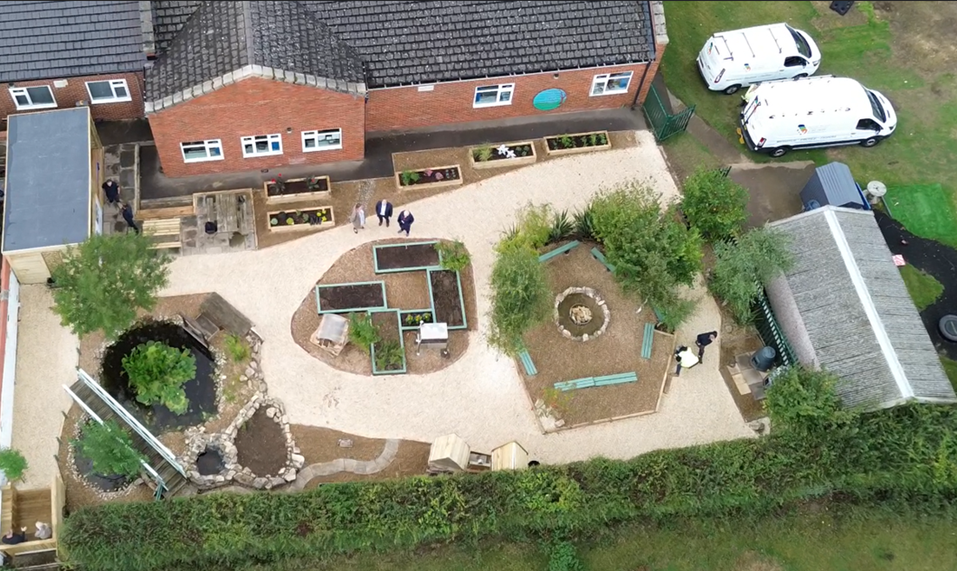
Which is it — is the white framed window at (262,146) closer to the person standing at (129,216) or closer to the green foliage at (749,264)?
the person standing at (129,216)

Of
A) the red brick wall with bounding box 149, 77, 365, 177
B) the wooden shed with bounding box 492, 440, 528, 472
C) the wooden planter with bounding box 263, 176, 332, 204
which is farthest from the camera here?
the wooden planter with bounding box 263, 176, 332, 204

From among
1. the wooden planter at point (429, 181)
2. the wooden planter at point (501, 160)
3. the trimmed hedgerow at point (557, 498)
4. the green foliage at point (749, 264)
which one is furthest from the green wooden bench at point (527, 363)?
the wooden planter at point (501, 160)

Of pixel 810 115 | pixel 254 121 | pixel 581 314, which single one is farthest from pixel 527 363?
pixel 810 115

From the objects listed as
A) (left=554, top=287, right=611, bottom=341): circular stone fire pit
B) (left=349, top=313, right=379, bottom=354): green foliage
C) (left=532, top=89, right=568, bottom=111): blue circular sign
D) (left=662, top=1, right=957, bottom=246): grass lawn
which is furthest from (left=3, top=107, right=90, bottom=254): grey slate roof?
(left=662, top=1, right=957, bottom=246): grass lawn

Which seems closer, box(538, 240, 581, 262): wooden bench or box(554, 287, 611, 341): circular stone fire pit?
box(554, 287, 611, 341): circular stone fire pit

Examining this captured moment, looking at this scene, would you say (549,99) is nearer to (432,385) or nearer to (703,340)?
(703,340)

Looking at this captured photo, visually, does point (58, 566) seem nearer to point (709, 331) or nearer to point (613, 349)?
point (613, 349)

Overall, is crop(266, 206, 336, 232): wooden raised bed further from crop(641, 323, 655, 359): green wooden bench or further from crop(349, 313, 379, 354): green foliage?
crop(641, 323, 655, 359): green wooden bench
